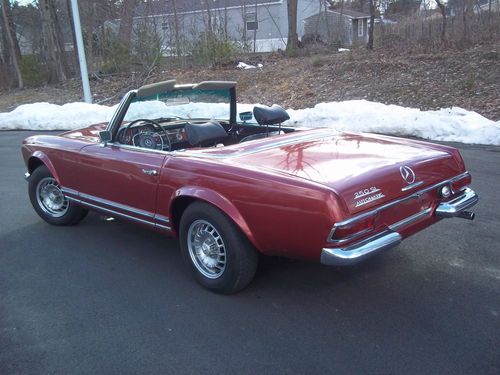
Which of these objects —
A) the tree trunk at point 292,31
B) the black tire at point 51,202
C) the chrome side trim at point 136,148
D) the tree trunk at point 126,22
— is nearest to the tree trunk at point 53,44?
the tree trunk at point 126,22

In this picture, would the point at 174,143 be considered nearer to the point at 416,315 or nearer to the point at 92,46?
the point at 416,315

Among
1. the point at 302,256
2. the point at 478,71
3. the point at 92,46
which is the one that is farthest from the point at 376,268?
the point at 92,46

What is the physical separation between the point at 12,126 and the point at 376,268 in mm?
12736

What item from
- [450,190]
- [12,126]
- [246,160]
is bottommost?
[12,126]

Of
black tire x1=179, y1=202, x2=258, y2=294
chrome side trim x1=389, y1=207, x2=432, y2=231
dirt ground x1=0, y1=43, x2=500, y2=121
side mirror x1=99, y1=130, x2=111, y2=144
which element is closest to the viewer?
chrome side trim x1=389, y1=207, x2=432, y2=231

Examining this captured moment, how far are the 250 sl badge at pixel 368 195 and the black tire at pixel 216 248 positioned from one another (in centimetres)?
82

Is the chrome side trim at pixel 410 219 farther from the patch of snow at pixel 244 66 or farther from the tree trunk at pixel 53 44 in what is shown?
the tree trunk at pixel 53 44

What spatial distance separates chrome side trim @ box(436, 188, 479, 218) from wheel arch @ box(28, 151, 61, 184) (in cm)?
353

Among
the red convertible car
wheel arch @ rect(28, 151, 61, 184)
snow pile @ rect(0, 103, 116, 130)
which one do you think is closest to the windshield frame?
the red convertible car

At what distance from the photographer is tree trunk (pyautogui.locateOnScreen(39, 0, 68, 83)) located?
2129 centimetres


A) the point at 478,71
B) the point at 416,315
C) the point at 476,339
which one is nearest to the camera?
the point at 476,339

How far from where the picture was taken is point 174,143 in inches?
181

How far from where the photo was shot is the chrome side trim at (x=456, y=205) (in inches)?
137

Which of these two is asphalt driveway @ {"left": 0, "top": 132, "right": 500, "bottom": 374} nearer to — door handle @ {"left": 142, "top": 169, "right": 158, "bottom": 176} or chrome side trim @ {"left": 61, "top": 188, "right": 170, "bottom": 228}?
chrome side trim @ {"left": 61, "top": 188, "right": 170, "bottom": 228}
